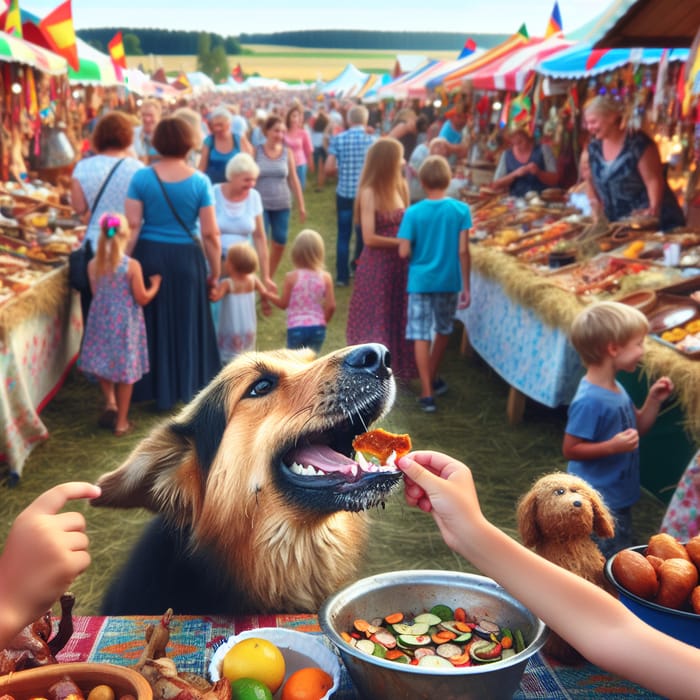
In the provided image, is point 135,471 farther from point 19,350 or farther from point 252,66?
point 252,66

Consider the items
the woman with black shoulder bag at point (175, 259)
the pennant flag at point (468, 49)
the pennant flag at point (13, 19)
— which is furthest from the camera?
the pennant flag at point (468, 49)

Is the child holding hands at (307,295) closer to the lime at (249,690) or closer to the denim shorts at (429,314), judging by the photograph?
the denim shorts at (429,314)

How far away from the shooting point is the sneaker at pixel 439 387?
616 cm

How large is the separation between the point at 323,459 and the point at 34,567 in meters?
0.55

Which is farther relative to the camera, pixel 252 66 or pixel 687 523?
pixel 252 66

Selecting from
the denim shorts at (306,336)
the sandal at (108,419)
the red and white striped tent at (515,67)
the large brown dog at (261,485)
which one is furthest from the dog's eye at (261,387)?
the red and white striped tent at (515,67)

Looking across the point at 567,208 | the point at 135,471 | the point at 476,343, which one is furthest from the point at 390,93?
the point at 135,471

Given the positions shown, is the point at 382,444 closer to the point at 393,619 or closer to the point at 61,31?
the point at 393,619

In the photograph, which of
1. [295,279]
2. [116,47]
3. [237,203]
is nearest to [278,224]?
[237,203]

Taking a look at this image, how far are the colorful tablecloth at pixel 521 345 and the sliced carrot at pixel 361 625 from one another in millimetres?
3621

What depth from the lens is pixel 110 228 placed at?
4.77 meters

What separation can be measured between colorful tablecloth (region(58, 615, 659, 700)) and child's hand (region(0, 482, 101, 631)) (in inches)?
17.9

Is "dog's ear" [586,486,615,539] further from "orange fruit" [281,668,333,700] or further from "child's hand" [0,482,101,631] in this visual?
"child's hand" [0,482,101,631]

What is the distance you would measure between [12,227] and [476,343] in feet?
13.4
